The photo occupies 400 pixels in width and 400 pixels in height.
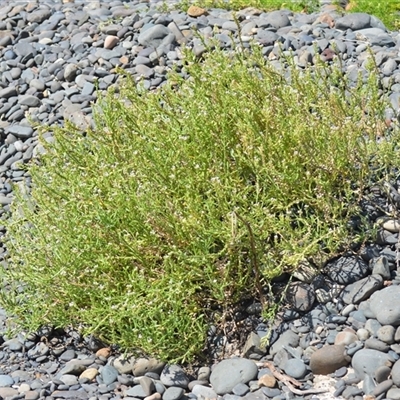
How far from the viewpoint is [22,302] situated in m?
5.21

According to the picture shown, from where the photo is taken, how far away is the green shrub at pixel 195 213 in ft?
14.9

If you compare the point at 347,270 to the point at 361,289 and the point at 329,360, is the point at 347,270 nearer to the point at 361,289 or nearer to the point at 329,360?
the point at 361,289

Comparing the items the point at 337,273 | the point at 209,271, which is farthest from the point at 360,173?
the point at 209,271

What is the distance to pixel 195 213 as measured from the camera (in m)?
4.57

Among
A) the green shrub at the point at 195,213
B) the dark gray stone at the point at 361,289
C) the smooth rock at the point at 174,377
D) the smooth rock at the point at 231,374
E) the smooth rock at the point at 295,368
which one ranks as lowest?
the smooth rock at the point at 174,377

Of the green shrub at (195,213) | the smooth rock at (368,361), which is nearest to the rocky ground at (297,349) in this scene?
the smooth rock at (368,361)

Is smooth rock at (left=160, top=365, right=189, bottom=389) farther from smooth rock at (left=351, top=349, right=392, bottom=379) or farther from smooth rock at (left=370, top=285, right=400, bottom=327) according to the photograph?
smooth rock at (left=370, top=285, right=400, bottom=327)

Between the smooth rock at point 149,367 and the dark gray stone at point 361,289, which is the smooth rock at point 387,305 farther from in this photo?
the smooth rock at point 149,367

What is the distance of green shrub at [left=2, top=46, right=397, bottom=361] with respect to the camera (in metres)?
4.54

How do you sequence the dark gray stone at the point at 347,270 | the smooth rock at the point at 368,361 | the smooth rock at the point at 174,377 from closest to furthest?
the smooth rock at the point at 368,361
the smooth rock at the point at 174,377
the dark gray stone at the point at 347,270

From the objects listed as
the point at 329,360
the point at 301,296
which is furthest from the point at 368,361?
the point at 301,296

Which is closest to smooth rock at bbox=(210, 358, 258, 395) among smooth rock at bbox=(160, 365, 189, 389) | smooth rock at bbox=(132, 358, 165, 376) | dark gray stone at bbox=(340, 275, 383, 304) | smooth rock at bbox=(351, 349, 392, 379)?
smooth rock at bbox=(160, 365, 189, 389)

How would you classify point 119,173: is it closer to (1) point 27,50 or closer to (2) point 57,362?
(2) point 57,362

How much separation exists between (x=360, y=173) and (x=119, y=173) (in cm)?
141
